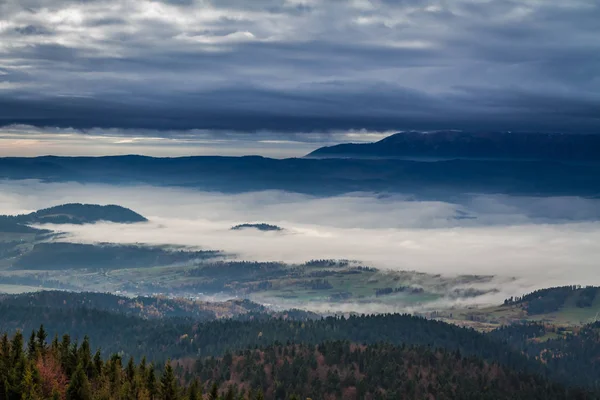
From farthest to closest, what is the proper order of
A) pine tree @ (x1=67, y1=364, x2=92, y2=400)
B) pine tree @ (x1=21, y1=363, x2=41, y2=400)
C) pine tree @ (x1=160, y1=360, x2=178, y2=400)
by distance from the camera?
pine tree @ (x1=160, y1=360, x2=178, y2=400) → pine tree @ (x1=67, y1=364, x2=92, y2=400) → pine tree @ (x1=21, y1=363, x2=41, y2=400)

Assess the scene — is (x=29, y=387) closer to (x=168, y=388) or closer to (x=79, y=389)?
(x=79, y=389)

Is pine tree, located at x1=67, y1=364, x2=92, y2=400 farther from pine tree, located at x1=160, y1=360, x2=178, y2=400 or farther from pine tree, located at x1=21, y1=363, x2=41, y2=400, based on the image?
pine tree, located at x1=160, y1=360, x2=178, y2=400

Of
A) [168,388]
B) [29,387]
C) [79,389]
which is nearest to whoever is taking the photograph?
[79,389]

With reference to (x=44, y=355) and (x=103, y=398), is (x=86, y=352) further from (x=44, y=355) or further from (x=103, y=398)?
(x=103, y=398)

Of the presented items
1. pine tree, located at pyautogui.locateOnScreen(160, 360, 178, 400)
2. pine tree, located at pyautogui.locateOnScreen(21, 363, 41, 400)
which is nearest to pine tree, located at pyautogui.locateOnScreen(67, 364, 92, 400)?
pine tree, located at pyautogui.locateOnScreen(21, 363, 41, 400)

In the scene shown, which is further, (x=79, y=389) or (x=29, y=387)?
(x=29, y=387)

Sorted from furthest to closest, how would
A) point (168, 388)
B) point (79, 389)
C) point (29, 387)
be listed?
1. point (168, 388)
2. point (29, 387)
3. point (79, 389)

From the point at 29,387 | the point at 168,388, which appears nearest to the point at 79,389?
the point at 29,387

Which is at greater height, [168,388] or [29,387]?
[29,387]

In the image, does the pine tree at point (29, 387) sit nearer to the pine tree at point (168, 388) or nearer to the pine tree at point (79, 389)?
the pine tree at point (79, 389)

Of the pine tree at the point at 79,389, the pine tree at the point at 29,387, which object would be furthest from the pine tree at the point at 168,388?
the pine tree at the point at 29,387

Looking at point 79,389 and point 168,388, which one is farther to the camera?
point 168,388
